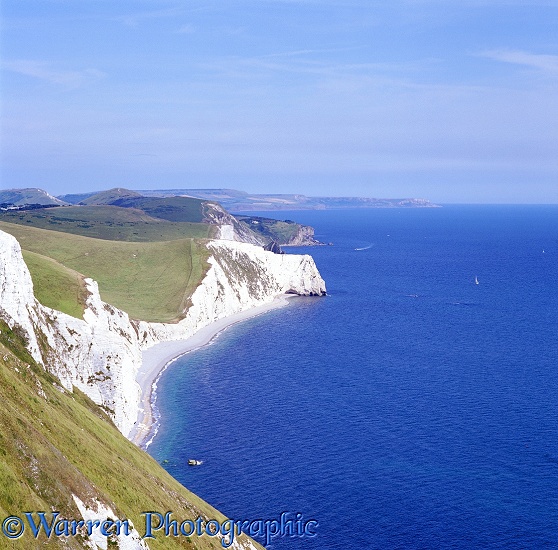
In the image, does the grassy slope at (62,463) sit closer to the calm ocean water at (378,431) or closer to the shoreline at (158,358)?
the calm ocean water at (378,431)

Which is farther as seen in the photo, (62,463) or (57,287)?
(57,287)

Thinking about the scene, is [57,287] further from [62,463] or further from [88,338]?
[62,463]

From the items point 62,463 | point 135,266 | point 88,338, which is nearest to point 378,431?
point 88,338

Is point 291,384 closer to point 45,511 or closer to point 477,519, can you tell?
point 477,519

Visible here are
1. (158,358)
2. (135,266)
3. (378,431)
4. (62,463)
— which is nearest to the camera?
(62,463)

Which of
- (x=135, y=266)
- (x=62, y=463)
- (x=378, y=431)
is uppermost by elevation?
(x=135, y=266)

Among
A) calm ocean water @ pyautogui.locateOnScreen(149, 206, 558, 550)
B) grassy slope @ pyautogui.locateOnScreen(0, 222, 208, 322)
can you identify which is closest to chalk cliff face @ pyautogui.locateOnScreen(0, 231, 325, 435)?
calm ocean water @ pyautogui.locateOnScreen(149, 206, 558, 550)

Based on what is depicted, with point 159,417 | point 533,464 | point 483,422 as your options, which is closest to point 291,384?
point 159,417
